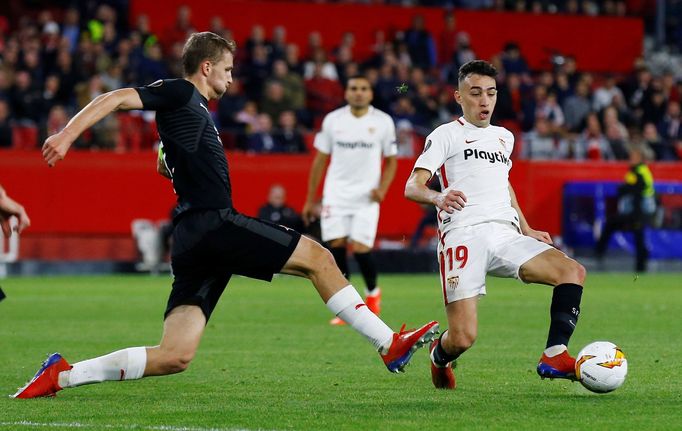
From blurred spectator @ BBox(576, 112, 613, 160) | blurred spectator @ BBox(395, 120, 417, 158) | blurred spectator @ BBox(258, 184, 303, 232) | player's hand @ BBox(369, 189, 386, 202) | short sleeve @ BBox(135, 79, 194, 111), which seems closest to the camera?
short sleeve @ BBox(135, 79, 194, 111)

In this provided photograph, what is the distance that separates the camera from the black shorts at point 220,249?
746 centimetres

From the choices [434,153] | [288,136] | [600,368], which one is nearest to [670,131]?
[288,136]

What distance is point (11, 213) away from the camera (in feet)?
22.5

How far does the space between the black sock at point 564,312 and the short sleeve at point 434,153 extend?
3.55 ft

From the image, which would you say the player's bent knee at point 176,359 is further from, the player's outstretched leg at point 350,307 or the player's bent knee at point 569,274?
the player's bent knee at point 569,274

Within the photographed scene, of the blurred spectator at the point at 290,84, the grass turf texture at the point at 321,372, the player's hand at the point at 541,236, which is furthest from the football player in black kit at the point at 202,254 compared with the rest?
the blurred spectator at the point at 290,84

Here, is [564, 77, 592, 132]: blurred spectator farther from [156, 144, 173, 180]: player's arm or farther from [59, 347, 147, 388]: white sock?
[59, 347, 147, 388]: white sock

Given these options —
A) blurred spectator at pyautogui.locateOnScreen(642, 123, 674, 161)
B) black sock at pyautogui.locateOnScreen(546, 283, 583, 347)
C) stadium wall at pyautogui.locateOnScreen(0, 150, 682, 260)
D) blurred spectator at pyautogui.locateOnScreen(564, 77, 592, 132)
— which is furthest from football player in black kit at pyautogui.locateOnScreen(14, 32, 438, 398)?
blurred spectator at pyautogui.locateOnScreen(564, 77, 592, 132)

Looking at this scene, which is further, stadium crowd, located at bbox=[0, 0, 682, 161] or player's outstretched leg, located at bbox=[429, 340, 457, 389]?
stadium crowd, located at bbox=[0, 0, 682, 161]

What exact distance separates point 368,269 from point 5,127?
10582 mm

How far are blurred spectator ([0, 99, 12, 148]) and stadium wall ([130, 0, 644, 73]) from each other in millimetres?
4448

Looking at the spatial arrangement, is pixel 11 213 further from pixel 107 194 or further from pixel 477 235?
pixel 107 194

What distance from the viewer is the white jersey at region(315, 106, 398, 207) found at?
15078mm

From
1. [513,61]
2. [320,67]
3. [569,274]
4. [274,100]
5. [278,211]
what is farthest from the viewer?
[513,61]
